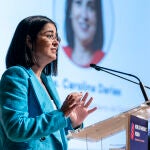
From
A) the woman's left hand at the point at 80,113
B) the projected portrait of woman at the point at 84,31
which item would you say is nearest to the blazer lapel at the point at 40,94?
the woman's left hand at the point at 80,113

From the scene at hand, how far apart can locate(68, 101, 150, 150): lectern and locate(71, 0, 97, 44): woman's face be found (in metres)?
1.10

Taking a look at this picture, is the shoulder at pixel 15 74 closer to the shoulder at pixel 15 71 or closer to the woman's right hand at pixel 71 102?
the shoulder at pixel 15 71

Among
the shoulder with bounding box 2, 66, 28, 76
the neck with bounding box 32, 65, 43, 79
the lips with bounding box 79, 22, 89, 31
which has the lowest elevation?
the neck with bounding box 32, 65, 43, 79

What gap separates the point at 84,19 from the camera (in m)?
2.74

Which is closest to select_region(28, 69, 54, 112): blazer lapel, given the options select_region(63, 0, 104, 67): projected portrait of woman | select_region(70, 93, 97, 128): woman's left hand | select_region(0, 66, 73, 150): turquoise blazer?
select_region(0, 66, 73, 150): turquoise blazer

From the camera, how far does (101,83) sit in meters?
2.71

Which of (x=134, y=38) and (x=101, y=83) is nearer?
(x=101, y=83)

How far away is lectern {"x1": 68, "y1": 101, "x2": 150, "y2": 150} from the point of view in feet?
4.83

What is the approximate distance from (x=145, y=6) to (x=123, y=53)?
1.45 feet

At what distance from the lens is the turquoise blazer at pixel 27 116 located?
1369 millimetres

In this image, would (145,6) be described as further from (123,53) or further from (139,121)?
(139,121)

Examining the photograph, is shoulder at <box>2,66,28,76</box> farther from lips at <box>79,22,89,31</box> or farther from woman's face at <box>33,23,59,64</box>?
lips at <box>79,22,89,31</box>

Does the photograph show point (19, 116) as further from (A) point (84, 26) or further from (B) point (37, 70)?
(A) point (84, 26)

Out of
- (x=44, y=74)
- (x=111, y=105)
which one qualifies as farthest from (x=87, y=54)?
(x=44, y=74)
